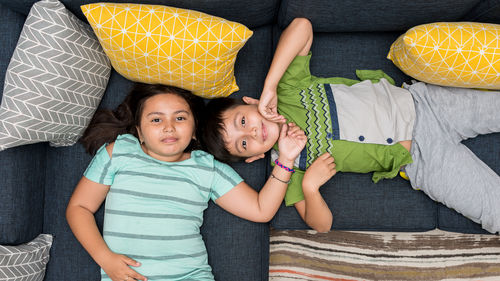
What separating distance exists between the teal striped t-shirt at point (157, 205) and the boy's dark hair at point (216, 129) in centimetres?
6

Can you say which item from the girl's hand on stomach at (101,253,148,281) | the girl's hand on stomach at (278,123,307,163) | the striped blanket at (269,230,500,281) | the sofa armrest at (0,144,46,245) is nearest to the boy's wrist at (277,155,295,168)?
the girl's hand on stomach at (278,123,307,163)

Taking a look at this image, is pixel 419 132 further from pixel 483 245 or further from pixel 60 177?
pixel 60 177

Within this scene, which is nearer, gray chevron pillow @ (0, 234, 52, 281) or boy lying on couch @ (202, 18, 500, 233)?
gray chevron pillow @ (0, 234, 52, 281)

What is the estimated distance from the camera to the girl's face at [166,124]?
1410 mm

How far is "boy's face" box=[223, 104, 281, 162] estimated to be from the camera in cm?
145

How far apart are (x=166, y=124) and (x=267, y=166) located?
525 millimetres

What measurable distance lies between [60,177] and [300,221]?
1.14 metres

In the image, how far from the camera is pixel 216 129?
148cm

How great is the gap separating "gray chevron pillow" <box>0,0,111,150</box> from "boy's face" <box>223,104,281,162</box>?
641mm

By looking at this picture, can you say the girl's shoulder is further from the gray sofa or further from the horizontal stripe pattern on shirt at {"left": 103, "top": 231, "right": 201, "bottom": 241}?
the horizontal stripe pattern on shirt at {"left": 103, "top": 231, "right": 201, "bottom": 241}

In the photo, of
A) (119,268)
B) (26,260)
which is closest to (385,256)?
(119,268)

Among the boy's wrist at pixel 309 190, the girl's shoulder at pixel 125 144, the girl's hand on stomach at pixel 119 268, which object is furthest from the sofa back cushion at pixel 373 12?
the girl's hand on stomach at pixel 119 268

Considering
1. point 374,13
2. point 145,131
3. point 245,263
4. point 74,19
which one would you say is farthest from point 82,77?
point 374,13

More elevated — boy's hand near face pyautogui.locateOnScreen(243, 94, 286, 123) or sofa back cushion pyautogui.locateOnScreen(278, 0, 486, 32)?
sofa back cushion pyautogui.locateOnScreen(278, 0, 486, 32)
